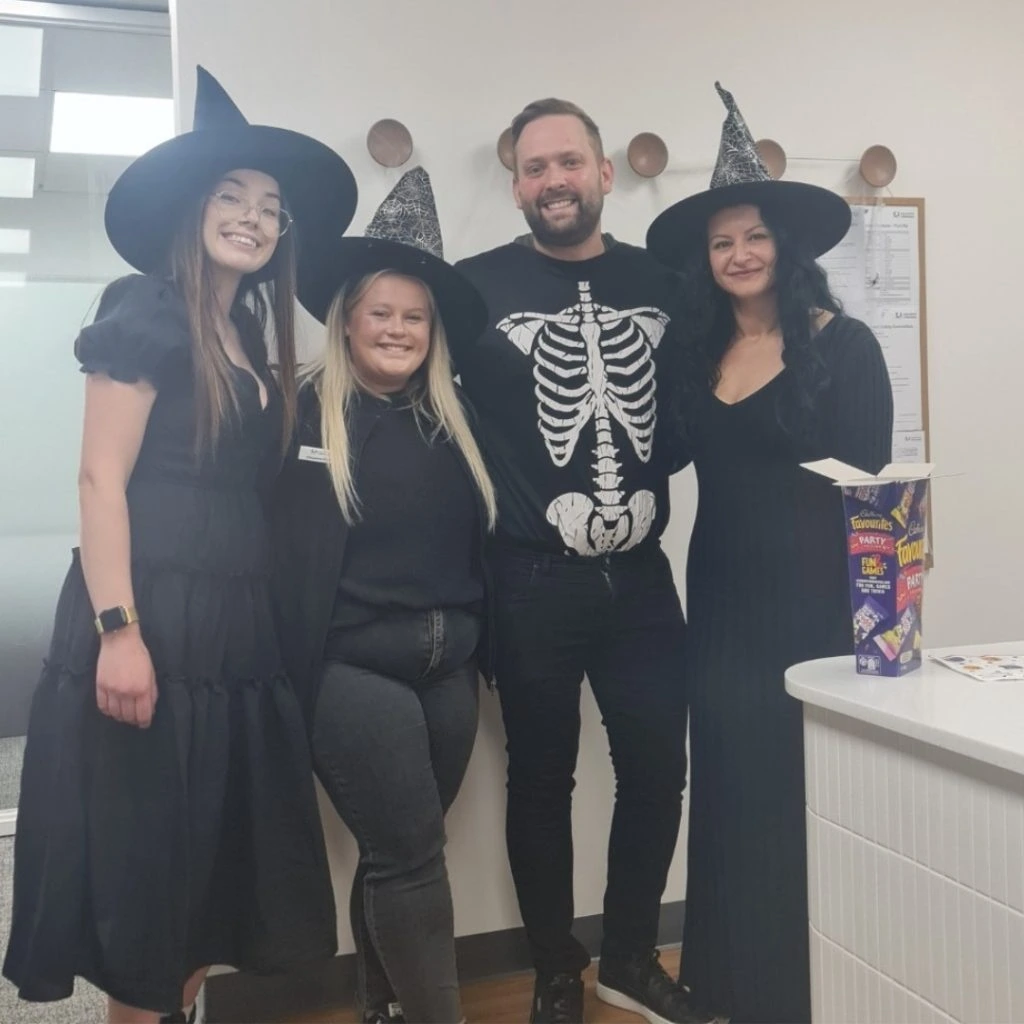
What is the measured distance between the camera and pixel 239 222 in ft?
5.22

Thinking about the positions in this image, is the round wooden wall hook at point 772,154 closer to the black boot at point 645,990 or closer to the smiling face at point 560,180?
the smiling face at point 560,180

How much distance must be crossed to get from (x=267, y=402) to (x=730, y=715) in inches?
38.1

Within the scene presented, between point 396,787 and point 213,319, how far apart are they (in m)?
0.81

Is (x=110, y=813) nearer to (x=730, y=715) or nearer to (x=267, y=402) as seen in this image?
(x=267, y=402)

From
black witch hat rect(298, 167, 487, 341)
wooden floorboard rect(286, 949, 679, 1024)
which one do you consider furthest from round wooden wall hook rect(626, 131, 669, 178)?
wooden floorboard rect(286, 949, 679, 1024)

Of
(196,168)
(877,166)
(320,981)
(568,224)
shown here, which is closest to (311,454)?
(196,168)

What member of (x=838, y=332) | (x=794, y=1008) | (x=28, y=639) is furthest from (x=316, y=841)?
(x=28, y=639)

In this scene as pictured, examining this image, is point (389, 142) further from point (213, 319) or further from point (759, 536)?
point (759, 536)

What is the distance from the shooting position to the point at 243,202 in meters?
1.60

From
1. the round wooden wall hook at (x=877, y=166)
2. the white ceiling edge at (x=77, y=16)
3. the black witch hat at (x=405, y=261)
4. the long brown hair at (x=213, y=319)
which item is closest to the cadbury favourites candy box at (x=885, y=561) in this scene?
the black witch hat at (x=405, y=261)

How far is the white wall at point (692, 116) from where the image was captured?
210 cm

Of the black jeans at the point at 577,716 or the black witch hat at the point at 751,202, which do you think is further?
the black jeans at the point at 577,716

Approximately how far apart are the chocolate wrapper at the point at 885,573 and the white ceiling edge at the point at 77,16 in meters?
2.38

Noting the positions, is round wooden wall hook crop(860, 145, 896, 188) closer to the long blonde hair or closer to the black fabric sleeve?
the black fabric sleeve
